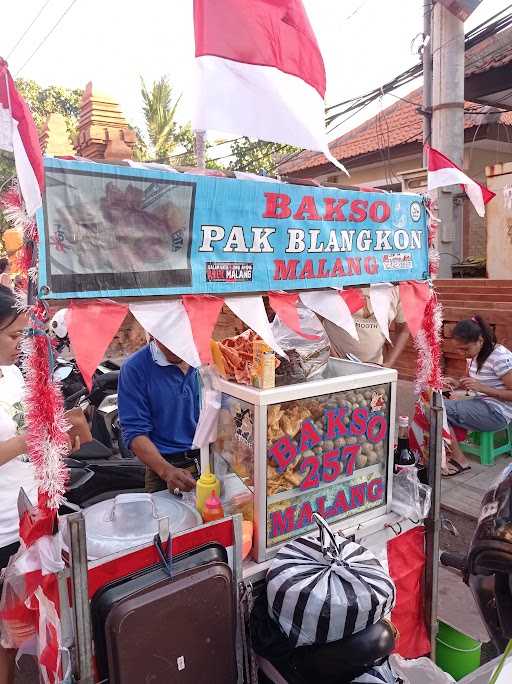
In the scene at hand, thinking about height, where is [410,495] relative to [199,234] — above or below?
below

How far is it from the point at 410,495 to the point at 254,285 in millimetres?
1361

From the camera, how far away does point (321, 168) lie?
13.9 m

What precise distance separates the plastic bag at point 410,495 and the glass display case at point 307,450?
7cm

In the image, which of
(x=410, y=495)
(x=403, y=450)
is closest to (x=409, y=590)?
(x=410, y=495)

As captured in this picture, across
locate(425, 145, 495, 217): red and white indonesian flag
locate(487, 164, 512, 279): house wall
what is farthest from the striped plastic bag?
locate(487, 164, 512, 279): house wall

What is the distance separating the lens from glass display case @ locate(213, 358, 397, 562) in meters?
2.05

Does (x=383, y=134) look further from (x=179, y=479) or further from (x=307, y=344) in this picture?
(x=179, y=479)

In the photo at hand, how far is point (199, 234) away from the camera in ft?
5.85

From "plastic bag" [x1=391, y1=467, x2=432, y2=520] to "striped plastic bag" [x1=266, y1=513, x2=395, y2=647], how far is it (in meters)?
0.65

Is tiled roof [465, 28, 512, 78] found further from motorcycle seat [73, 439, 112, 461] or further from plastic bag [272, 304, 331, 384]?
motorcycle seat [73, 439, 112, 461]

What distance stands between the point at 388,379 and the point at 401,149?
10620 mm

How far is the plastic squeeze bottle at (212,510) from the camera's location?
2072 mm

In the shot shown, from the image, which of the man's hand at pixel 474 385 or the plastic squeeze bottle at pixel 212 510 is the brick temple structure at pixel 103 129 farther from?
the plastic squeeze bottle at pixel 212 510

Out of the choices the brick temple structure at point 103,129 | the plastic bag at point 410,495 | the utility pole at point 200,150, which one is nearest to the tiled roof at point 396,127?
the brick temple structure at point 103,129
